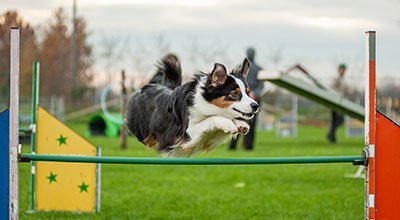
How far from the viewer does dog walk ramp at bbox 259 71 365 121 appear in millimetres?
10909

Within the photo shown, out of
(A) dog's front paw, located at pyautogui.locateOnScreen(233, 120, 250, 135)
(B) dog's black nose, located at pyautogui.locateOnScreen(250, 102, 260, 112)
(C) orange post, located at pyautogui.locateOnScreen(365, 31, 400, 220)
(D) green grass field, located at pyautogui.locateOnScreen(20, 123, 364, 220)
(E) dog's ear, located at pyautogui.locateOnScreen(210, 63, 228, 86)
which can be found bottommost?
(D) green grass field, located at pyautogui.locateOnScreen(20, 123, 364, 220)

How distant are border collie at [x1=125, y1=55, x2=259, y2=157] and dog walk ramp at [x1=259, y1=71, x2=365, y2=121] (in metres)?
4.83

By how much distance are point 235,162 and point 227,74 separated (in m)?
0.70

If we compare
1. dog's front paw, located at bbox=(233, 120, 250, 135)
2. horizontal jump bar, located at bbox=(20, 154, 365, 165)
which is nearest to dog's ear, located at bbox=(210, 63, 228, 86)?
dog's front paw, located at bbox=(233, 120, 250, 135)

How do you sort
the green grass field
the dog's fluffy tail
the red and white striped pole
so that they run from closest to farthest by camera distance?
the red and white striped pole
the dog's fluffy tail
the green grass field

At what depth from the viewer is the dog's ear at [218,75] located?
5211mm

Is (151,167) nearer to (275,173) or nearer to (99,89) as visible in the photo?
(275,173)

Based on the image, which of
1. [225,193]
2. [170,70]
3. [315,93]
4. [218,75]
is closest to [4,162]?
[218,75]

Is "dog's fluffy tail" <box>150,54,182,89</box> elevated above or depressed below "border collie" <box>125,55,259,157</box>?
above

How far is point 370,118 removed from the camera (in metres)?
4.85

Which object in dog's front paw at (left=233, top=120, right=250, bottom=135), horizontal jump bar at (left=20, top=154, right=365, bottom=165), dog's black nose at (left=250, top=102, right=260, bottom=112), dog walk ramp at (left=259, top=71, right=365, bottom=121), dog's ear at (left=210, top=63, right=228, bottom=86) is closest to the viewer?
horizontal jump bar at (left=20, top=154, right=365, bottom=165)

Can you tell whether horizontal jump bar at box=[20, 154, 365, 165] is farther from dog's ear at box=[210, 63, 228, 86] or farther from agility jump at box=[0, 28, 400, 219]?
dog's ear at box=[210, 63, 228, 86]

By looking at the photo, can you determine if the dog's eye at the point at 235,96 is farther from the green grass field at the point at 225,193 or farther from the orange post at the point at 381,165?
the green grass field at the point at 225,193

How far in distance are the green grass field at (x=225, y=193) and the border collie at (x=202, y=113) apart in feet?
5.54
